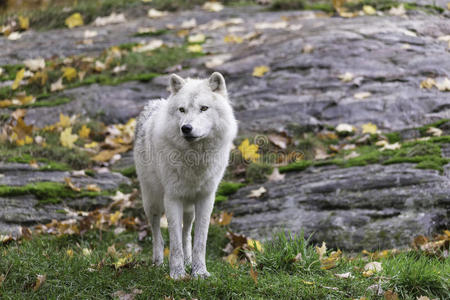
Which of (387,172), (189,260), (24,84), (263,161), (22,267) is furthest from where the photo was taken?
(24,84)

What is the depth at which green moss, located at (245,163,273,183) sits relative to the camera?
747 cm

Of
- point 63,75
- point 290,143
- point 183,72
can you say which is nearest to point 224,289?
point 290,143

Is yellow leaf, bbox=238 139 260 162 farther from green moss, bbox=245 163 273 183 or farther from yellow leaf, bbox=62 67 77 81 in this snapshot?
yellow leaf, bbox=62 67 77 81

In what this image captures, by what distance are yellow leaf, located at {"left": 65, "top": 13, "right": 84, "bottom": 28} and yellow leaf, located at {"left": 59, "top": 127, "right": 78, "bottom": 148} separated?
5140 millimetres

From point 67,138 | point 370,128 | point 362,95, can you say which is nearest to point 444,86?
point 362,95

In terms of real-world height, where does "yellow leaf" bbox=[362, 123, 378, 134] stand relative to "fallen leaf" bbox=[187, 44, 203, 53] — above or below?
below

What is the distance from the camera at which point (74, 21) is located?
1230 centimetres

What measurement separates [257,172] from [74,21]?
741 cm

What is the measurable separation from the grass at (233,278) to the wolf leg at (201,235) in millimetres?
172

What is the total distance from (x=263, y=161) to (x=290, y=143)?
0.63 m

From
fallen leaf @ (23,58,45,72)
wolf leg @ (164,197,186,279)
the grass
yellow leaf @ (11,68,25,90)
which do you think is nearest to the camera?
the grass

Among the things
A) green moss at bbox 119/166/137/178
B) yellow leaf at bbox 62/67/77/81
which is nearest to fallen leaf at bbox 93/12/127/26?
yellow leaf at bbox 62/67/77/81

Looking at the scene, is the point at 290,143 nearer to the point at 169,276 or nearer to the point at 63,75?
the point at 169,276

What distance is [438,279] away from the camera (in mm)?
4266
